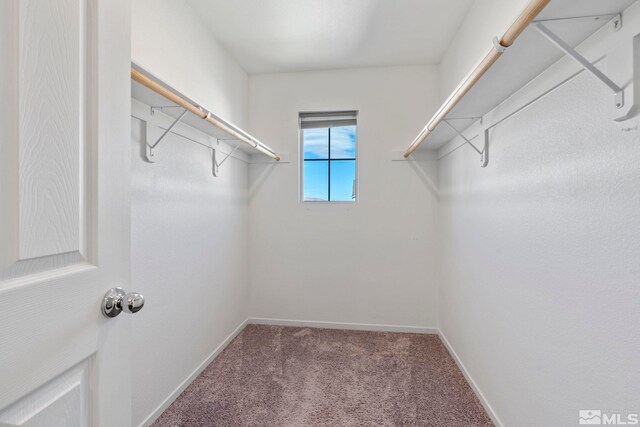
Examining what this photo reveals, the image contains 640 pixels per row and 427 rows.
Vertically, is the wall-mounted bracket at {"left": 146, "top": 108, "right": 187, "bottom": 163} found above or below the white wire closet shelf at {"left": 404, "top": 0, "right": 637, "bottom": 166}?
below

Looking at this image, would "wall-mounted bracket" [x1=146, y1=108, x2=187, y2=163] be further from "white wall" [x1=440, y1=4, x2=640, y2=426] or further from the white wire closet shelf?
"white wall" [x1=440, y1=4, x2=640, y2=426]

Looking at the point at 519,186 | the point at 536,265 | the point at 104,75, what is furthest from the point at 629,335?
the point at 104,75

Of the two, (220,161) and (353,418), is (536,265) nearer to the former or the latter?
(353,418)

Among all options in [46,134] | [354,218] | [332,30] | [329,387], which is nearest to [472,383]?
[329,387]

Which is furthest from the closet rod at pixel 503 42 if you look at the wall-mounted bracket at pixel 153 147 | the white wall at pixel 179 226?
the white wall at pixel 179 226

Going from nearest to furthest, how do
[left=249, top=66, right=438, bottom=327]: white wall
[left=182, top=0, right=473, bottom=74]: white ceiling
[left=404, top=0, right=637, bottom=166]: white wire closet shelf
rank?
1. [left=404, top=0, right=637, bottom=166]: white wire closet shelf
2. [left=182, top=0, right=473, bottom=74]: white ceiling
3. [left=249, top=66, right=438, bottom=327]: white wall

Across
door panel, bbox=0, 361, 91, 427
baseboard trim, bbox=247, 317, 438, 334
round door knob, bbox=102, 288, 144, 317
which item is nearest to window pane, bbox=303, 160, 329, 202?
baseboard trim, bbox=247, 317, 438, 334

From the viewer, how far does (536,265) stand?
1160 mm

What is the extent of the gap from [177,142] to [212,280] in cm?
99

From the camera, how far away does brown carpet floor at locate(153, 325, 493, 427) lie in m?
1.56

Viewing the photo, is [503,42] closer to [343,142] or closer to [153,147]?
[153,147]

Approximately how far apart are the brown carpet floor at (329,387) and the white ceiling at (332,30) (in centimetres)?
235

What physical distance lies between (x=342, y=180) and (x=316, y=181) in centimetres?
25

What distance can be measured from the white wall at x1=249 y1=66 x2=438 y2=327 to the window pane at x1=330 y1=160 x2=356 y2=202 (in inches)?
5.9
